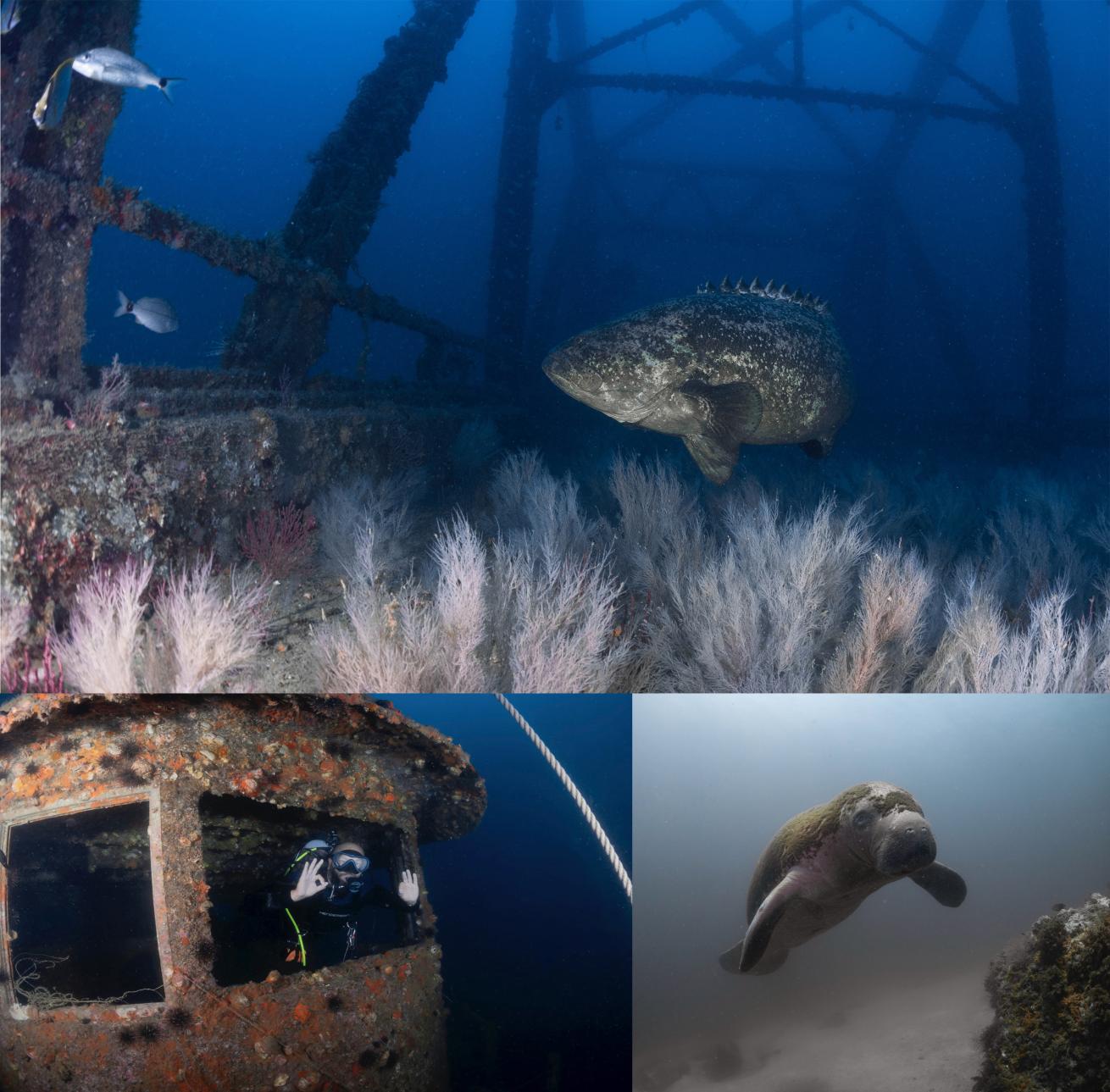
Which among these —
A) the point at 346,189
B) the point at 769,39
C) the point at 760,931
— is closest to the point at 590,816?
the point at 760,931

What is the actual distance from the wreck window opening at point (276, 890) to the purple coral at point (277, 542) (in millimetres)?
1909

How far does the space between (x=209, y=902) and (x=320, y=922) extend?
477 mm

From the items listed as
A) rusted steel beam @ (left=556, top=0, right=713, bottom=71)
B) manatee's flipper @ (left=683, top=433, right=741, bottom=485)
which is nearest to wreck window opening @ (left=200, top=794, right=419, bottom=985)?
manatee's flipper @ (left=683, top=433, right=741, bottom=485)

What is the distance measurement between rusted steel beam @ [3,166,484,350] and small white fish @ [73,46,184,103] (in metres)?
0.70

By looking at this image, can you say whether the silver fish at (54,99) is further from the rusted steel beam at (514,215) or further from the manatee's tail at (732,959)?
the rusted steel beam at (514,215)

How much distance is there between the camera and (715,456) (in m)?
5.30

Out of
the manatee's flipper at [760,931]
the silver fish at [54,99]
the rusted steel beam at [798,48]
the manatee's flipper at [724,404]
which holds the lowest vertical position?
the manatee's flipper at [760,931]

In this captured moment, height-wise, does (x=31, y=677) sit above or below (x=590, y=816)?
above

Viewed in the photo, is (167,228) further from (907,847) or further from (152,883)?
(907,847)

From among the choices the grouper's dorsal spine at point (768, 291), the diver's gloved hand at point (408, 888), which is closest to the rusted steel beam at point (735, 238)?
the grouper's dorsal spine at point (768, 291)

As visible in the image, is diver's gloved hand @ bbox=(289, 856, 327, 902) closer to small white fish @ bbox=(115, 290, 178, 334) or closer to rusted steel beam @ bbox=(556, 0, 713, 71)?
small white fish @ bbox=(115, 290, 178, 334)

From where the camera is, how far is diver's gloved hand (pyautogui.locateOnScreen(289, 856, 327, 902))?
261cm

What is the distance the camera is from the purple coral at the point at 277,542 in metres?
4.54

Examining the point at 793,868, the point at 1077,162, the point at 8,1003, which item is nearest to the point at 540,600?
the point at 793,868
